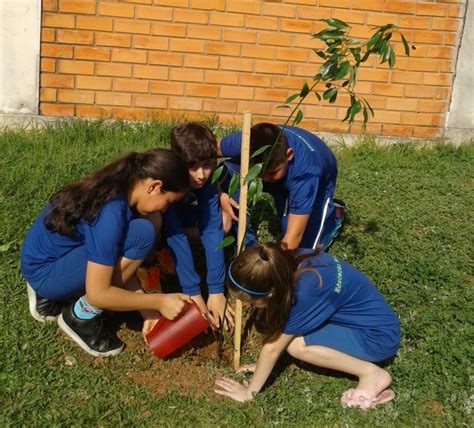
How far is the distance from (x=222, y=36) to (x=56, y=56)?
48.2 inches

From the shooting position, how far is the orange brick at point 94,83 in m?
5.05

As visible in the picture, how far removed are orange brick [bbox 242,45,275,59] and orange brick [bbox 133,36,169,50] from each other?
23.1 inches

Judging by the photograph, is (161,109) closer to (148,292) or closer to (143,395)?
(148,292)

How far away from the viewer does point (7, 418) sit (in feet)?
9.20

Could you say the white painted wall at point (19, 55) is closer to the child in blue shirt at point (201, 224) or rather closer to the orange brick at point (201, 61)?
the orange brick at point (201, 61)

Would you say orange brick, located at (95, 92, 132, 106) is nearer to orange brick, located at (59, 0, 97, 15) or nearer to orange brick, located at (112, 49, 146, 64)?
orange brick, located at (112, 49, 146, 64)

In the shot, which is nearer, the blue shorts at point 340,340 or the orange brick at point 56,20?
the blue shorts at point 340,340

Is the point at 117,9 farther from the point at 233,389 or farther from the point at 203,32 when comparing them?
the point at 233,389

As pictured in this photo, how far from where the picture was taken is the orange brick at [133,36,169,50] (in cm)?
500

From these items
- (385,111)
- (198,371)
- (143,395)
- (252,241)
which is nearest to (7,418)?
(143,395)

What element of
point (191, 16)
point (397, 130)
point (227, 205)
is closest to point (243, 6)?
point (191, 16)

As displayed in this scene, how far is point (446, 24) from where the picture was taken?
5250mm

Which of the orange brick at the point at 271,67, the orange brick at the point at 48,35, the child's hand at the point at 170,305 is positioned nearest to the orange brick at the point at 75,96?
the orange brick at the point at 48,35

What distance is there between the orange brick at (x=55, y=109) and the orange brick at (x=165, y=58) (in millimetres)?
702
